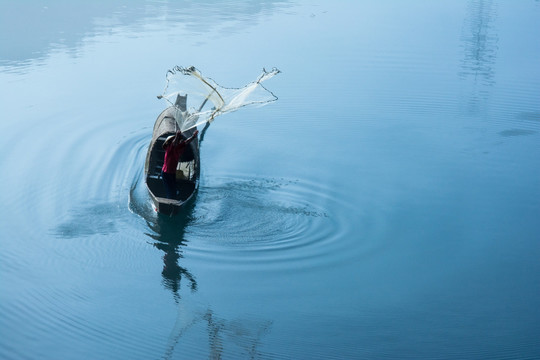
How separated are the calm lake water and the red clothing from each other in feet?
2.89

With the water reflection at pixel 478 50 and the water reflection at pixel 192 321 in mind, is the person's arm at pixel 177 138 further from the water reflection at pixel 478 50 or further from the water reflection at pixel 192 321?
the water reflection at pixel 478 50

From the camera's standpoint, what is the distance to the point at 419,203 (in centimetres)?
1145

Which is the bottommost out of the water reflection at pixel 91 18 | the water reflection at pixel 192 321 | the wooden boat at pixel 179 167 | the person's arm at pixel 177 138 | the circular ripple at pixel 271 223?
the water reflection at pixel 192 321

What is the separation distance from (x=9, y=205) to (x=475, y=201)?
8520 mm

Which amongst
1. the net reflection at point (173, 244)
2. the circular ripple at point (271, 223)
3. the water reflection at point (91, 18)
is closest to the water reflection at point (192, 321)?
the net reflection at point (173, 244)

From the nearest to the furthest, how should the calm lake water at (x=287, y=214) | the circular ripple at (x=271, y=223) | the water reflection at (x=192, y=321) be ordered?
the water reflection at (x=192, y=321), the calm lake water at (x=287, y=214), the circular ripple at (x=271, y=223)

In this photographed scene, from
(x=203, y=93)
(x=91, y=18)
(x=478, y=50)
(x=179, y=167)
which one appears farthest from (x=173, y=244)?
(x=91, y=18)

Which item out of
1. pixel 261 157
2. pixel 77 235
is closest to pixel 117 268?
pixel 77 235

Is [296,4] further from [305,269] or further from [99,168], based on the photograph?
[305,269]

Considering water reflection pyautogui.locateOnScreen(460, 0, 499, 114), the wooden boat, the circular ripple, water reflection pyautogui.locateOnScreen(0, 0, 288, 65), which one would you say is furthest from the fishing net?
water reflection pyautogui.locateOnScreen(0, 0, 288, 65)

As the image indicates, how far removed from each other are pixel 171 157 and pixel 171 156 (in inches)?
0.7

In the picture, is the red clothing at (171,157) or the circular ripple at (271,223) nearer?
the circular ripple at (271,223)

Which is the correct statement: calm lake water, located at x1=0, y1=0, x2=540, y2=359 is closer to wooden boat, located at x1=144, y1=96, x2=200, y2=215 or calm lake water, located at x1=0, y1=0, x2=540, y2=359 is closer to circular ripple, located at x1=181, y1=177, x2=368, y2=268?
circular ripple, located at x1=181, y1=177, x2=368, y2=268

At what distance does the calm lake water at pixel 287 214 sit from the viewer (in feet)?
27.5
